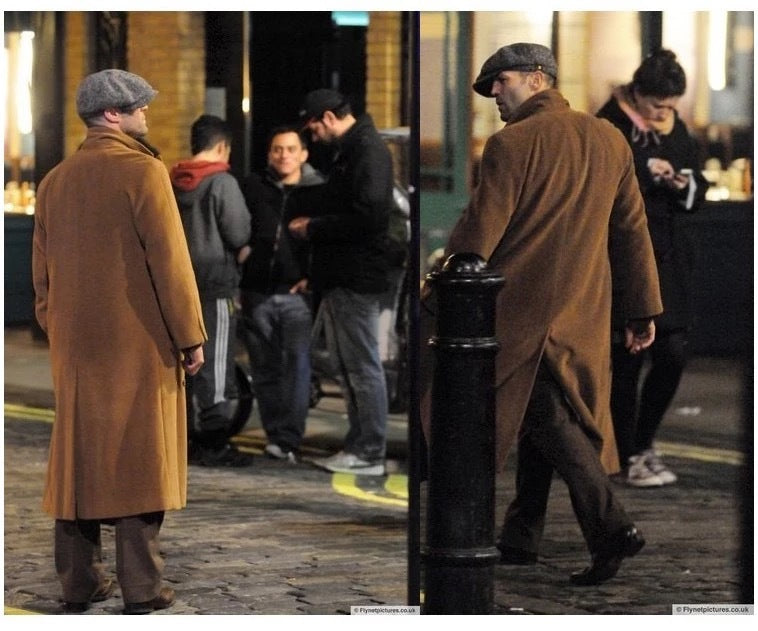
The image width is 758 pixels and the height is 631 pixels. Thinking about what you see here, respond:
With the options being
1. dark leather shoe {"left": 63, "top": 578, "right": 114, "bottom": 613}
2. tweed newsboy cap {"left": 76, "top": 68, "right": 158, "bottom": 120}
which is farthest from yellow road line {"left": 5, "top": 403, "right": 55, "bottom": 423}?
tweed newsboy cap {"left": 76, "top": 68, "right": 158, "bottom": 120}

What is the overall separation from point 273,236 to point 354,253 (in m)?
0.53

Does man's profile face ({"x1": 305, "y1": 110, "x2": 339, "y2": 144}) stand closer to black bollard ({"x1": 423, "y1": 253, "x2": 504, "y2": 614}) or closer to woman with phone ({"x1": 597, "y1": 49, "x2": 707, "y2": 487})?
woman with phone ({"x1": 597, "y1": 49, "x2": 707, "y2": 487})

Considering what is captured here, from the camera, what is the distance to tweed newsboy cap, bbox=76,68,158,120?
20.7 feet

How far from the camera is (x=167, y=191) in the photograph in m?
6.25

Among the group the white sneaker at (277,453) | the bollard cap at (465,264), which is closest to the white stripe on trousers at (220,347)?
the white sneaker at (277,453)

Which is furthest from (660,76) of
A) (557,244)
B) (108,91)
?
(108,91)

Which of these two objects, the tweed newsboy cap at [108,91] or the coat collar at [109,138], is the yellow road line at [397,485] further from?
the tweed newsboy cap at [108,91]

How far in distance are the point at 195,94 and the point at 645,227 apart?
840 centimetres

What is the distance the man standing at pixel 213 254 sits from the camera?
30.5ft

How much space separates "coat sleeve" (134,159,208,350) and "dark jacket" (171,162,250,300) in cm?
305

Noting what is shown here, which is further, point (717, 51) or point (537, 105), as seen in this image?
point (717, 51)

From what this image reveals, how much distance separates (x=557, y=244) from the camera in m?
6.39

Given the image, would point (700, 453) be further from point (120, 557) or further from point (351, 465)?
point (120, 557)

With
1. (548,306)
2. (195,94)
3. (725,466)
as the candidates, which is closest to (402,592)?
(548,306)
